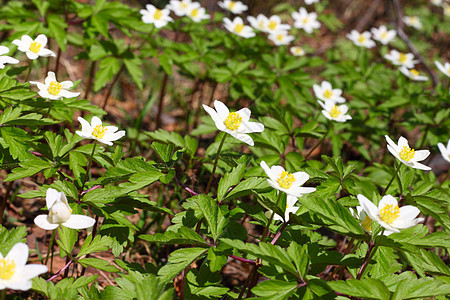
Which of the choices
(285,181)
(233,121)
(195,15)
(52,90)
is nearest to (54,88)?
(52,90)

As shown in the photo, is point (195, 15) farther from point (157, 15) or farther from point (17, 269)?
point (17, 269)

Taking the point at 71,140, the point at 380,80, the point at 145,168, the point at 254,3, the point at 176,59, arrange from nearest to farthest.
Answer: the point at 145,168, the point at 71,140, the point at 176,59, the point at 380,80, the point at 254,3

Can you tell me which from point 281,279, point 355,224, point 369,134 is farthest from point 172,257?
point 369,134

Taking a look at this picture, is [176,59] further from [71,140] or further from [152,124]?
[71,140]

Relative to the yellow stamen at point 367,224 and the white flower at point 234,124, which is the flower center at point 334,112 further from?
the yellow stamen at point 367,224

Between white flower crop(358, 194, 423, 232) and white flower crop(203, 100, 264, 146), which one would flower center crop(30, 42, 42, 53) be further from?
white flower crop(358, 194, 423, 232)

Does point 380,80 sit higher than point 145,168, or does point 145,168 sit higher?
point 145,168

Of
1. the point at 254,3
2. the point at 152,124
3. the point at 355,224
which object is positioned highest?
the point at 355,224
